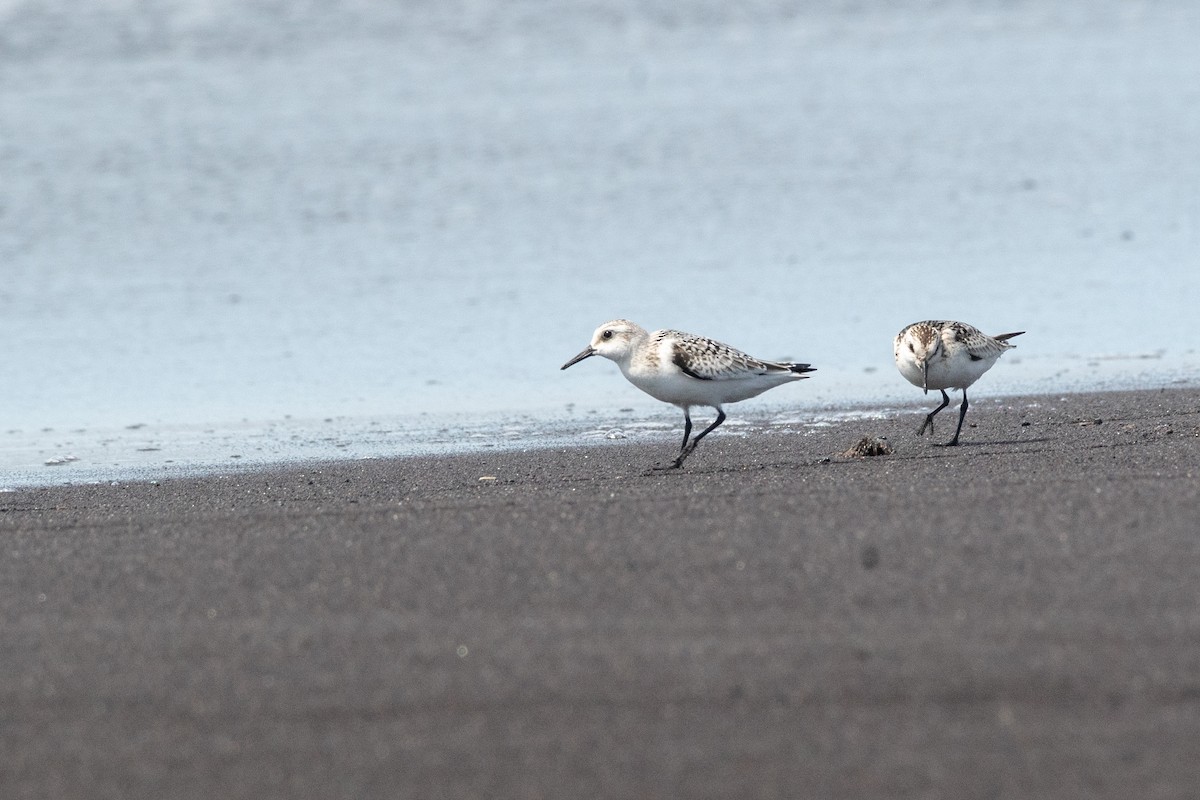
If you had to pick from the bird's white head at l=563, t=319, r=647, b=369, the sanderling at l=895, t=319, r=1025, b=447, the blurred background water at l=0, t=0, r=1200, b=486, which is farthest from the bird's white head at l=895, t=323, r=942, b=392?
the blurred background water at l=0, t=0, r=1200, b=486

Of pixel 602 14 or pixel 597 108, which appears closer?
pixel 597 108

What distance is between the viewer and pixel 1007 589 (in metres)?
4.96

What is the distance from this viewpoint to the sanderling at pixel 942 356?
28.3 feet

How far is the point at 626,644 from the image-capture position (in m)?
4.61

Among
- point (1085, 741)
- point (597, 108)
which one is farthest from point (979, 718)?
point (597, 108)

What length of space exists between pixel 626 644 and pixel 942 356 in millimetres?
4486

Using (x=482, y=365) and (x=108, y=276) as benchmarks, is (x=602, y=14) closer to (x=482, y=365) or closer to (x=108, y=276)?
(x=108, y=276)

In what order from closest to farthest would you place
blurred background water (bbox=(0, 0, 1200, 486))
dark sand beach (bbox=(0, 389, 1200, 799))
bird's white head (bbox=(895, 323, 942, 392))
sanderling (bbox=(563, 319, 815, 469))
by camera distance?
dark sand beach (bbox=(0, 389, 1200, 799)) → sanderling (bbox=(563, 319, 815, 469)) → bird's white head (bbox=(895, 323, 942, 392)) → blurred background water (bbox=(0, 0, 1200, 486))

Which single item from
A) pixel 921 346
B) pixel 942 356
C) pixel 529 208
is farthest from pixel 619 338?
pixel 529 208

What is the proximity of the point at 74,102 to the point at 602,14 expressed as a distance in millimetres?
10660

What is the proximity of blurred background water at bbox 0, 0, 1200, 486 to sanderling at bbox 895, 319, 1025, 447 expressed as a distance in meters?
1.43

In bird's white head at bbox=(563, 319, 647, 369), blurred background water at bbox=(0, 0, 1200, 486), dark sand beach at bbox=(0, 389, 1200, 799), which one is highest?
blurred background water at bbox=(0, 0, 1200, 486)

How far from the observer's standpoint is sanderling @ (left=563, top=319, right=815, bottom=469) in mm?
8492

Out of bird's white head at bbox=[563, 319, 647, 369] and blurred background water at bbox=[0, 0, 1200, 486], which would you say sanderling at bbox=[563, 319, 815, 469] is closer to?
bird's white head at bbox=[563, 319, 647, 369]
